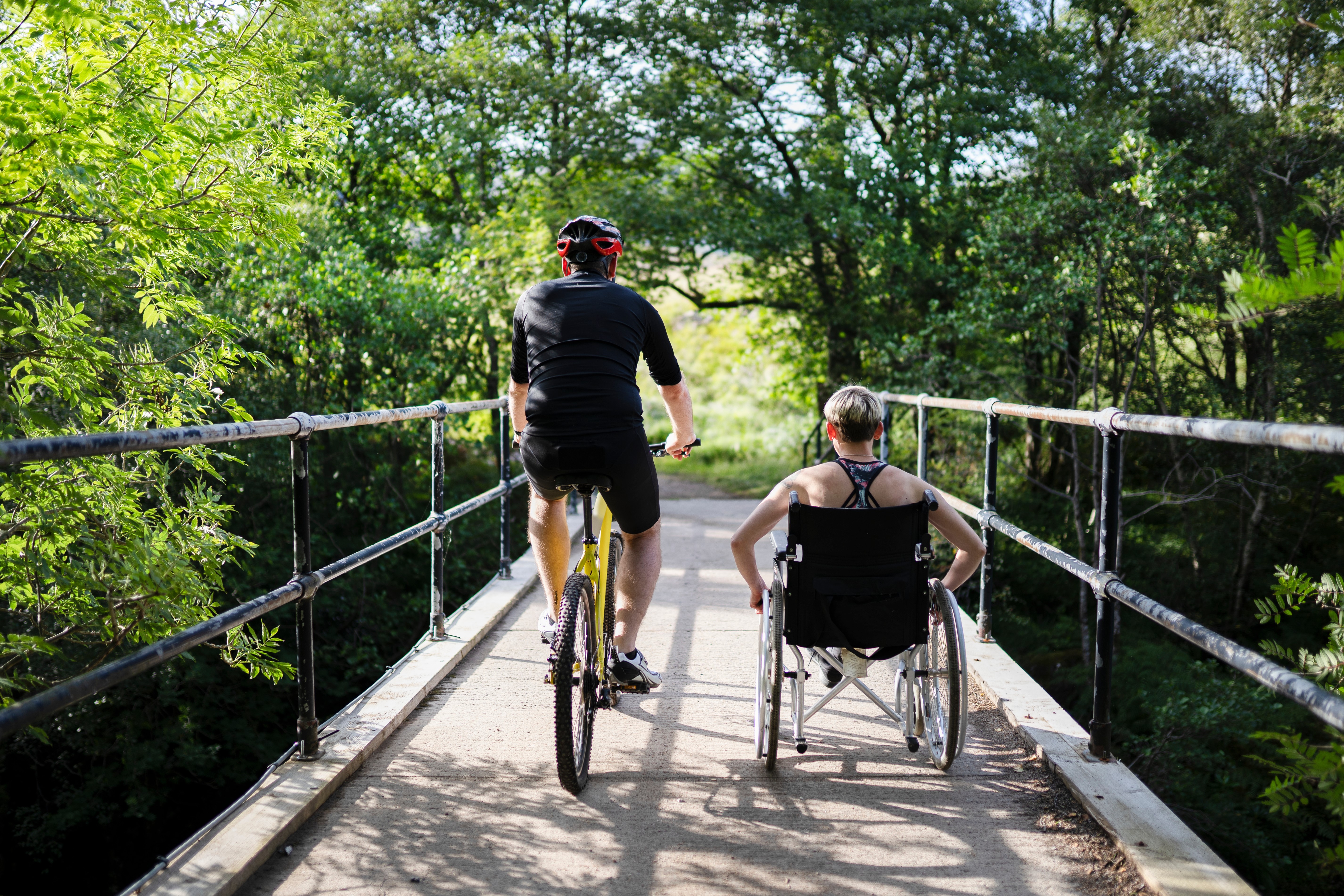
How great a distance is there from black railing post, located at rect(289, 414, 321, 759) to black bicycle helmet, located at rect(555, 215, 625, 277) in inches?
38.5

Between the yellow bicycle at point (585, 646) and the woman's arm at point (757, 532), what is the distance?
45 centimetres

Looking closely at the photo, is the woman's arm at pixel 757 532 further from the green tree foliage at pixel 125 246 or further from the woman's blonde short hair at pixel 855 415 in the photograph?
the green tree foliage at pixel 125 246

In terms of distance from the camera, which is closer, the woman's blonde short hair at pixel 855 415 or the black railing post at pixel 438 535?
the woman's blonde short hair at pixel 855 415

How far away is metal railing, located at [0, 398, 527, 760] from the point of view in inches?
73.7

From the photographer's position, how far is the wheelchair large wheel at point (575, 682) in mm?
2857

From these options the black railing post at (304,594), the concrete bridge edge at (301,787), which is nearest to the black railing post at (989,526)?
the concrete bridge edge at (301,787)

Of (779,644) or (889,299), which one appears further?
(889,299)

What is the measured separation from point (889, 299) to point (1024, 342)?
2.24 metres

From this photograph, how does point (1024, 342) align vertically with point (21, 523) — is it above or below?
above

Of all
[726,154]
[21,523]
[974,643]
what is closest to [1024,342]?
[726,154]

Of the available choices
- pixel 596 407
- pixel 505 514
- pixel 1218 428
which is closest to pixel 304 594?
pixel 596 407

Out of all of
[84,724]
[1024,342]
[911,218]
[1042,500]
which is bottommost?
[84,724]

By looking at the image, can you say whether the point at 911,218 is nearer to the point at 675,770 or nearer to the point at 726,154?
the point at 726,154

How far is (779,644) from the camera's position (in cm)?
300
